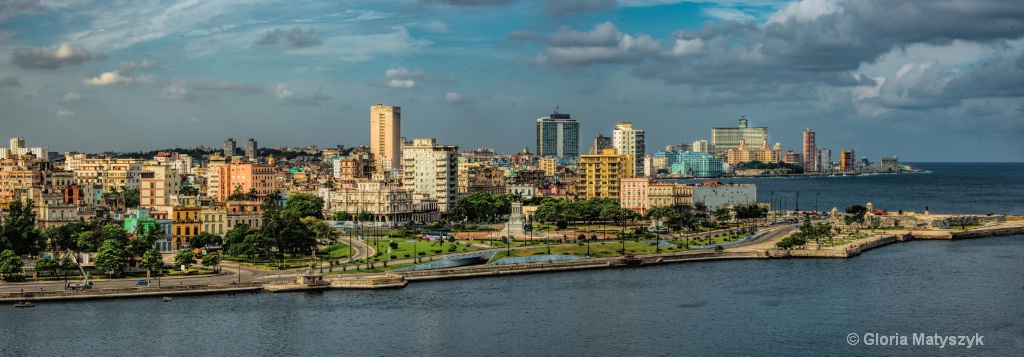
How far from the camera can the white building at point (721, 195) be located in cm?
15962

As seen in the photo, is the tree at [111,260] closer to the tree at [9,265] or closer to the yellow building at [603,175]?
the tree at [9,265]

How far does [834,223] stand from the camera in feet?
455

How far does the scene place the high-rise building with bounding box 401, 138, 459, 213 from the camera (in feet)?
528

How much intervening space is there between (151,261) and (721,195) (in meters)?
96.9

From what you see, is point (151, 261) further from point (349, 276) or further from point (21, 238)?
point (21, 238)

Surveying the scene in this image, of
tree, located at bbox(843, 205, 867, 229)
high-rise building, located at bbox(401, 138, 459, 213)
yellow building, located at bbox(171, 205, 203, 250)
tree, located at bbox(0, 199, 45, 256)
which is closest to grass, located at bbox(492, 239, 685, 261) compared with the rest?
yellow building, located at bbox(171, 205, 203, 250)

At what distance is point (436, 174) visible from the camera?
530 ft

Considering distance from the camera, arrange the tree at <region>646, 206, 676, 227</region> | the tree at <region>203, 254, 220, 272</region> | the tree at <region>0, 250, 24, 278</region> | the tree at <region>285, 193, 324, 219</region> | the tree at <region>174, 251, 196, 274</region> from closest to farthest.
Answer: the tree at <region>0, 250, 24, 278</region>, the tree at <region>174, 251, 196, 274</region>, the tree at <region>203, 254, 220, 272</region>, the tree at <region>646, 206, 676, 227</region>, the tree at <region>285, 193, 324, 219</region>

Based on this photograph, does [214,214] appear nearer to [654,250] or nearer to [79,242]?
[79,242]

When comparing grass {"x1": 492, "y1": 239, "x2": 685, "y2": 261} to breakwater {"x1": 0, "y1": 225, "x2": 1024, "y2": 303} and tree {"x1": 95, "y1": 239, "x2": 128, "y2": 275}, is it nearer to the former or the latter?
breakwater {"x1": 0, "y1": 225, "x2": 1024, "y2": 303}

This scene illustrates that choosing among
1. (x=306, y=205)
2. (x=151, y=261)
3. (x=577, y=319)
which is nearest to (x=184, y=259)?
(x=151, y=261)

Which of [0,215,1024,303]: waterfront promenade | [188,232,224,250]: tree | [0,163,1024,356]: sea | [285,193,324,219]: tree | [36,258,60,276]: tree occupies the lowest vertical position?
[0,163,1024,356]: sea

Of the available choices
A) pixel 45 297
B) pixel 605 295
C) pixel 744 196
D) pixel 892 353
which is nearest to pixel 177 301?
pixel 45 297

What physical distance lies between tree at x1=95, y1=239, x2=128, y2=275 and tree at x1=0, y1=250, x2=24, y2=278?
221 inches
